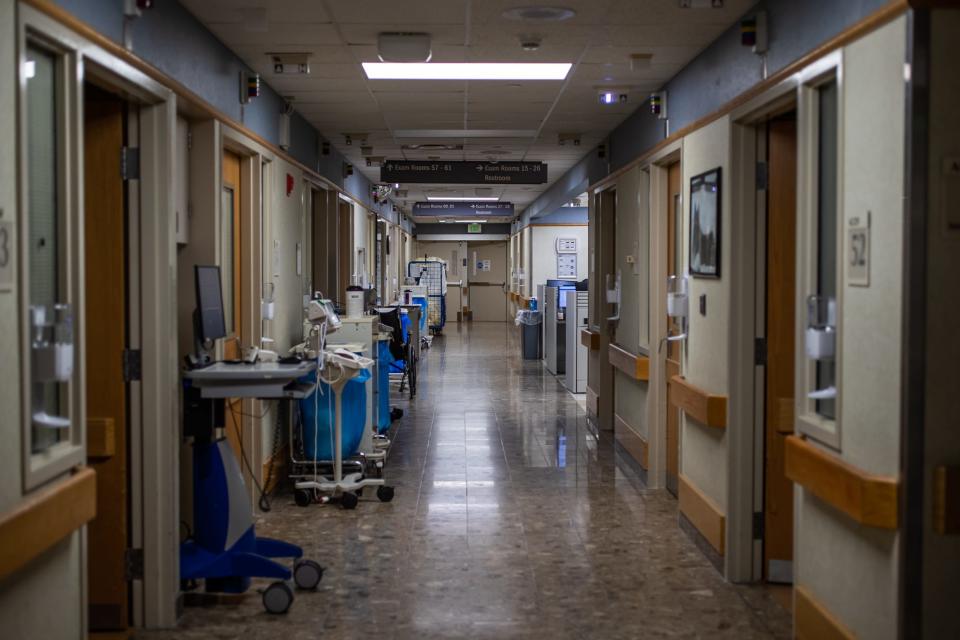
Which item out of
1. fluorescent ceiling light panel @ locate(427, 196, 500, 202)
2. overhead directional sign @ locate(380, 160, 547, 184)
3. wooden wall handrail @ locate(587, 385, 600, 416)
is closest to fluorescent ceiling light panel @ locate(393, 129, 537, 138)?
overhead directional sign @ locate(380, 160, 547, 184)

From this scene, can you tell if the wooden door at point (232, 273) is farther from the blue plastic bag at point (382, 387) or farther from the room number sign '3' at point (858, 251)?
the room number sign '3' at point (858, 251)

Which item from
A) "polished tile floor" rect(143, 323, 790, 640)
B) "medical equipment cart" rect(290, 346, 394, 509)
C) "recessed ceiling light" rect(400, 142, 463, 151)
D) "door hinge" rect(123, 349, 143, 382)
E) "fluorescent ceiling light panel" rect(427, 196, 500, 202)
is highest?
"fluorescent ceiling light panel" rect(427, 196, 500, 202)

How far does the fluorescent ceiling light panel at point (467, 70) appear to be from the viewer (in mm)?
6102

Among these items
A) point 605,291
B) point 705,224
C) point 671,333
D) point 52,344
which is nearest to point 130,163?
point 52,344

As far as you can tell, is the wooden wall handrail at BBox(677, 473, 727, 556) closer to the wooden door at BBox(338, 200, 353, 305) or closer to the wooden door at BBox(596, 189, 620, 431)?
the wooden door at BBox(596, 189, 620, 431)

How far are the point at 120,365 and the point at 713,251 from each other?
2.93 m

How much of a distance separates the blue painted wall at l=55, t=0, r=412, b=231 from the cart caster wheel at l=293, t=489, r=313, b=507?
7.52 ft

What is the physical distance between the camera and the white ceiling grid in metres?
4.79

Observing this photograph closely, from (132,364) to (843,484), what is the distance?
9.12 feet

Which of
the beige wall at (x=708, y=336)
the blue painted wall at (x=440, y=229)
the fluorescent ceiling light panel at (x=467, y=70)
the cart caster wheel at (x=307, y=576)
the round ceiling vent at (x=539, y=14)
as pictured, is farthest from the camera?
the blue painted wall at (x=440, y=229)

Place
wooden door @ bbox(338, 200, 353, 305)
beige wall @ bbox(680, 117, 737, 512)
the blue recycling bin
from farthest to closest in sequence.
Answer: wooden door @ bbox(338, 200, 353, 305), the blue recycling bin, beige wall @ bbox(680, 117, 737, 512)

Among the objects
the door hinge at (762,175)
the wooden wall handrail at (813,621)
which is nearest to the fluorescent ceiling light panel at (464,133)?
the door hinge at (762,175)

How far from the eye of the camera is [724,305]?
4957 mm

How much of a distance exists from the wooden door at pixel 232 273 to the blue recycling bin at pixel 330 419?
2.52ft
